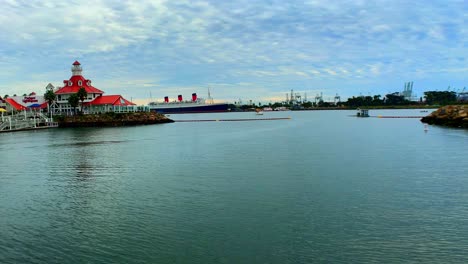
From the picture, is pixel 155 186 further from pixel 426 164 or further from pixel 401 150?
pixel 401 150

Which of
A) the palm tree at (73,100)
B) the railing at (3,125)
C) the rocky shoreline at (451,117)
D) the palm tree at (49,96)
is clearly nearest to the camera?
the rocky shoreline at (451,117)

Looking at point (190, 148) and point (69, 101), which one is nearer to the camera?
point (190, 148)

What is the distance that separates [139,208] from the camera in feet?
60.3

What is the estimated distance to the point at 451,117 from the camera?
76188 mm

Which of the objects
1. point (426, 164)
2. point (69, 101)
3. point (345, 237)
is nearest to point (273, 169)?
point (426, 164)

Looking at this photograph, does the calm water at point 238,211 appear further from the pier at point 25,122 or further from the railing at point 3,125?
the pier at point 25,122

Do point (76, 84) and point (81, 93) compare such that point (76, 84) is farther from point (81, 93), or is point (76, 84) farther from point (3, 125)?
point (3, 125)

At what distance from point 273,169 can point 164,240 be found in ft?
50.2

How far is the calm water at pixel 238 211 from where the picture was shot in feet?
42.7

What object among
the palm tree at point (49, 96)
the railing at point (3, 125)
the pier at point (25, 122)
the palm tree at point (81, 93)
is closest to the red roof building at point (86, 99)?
the palm tree at point (49, 96)

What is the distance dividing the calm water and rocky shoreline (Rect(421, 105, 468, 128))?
144 feet

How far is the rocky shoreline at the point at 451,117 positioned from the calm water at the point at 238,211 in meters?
44.0

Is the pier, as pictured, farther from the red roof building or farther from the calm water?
the calm water

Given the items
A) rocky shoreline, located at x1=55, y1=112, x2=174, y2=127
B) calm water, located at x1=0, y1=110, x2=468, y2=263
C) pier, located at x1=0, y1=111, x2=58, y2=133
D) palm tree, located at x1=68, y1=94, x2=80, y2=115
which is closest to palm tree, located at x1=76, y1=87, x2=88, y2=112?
palm tree, located at x1=68, y1=94, x2=80, y2=115
